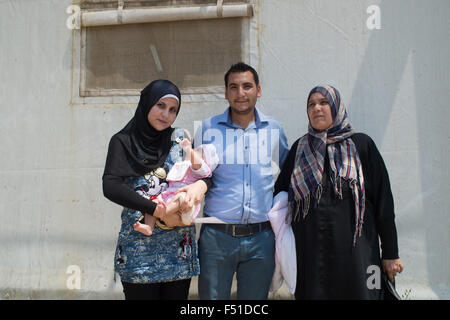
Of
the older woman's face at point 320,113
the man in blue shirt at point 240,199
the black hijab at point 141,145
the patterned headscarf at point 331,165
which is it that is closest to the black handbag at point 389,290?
the patterned headscarf at point 331,165

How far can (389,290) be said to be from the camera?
1.94 metres

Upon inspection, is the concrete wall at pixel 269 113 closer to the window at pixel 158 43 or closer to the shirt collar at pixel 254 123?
the window at pixel 158 43

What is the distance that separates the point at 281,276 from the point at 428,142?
1.85 meters

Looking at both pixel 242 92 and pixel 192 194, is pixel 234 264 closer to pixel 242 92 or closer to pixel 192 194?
pixel 192 194

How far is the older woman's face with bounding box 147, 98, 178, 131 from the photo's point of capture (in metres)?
1.93

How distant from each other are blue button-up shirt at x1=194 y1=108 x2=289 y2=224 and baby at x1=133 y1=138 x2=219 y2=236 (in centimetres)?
10

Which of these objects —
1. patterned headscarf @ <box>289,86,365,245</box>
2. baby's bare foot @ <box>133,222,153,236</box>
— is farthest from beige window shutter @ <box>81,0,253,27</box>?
baby's bare foot @ <box>133,222,153,236</box>

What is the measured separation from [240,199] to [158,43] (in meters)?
1.90

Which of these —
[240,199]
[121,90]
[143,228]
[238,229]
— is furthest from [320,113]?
[121,90]

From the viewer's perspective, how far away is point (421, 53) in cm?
295

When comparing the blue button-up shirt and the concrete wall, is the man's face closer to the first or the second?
the blue button-up shirt

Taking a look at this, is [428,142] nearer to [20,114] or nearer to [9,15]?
[20,114]

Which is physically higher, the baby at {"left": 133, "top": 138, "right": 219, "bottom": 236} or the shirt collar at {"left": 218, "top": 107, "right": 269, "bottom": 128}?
the shirt collar at {"left": 218, "top": 107, "right": 269, "bottom": 128}
